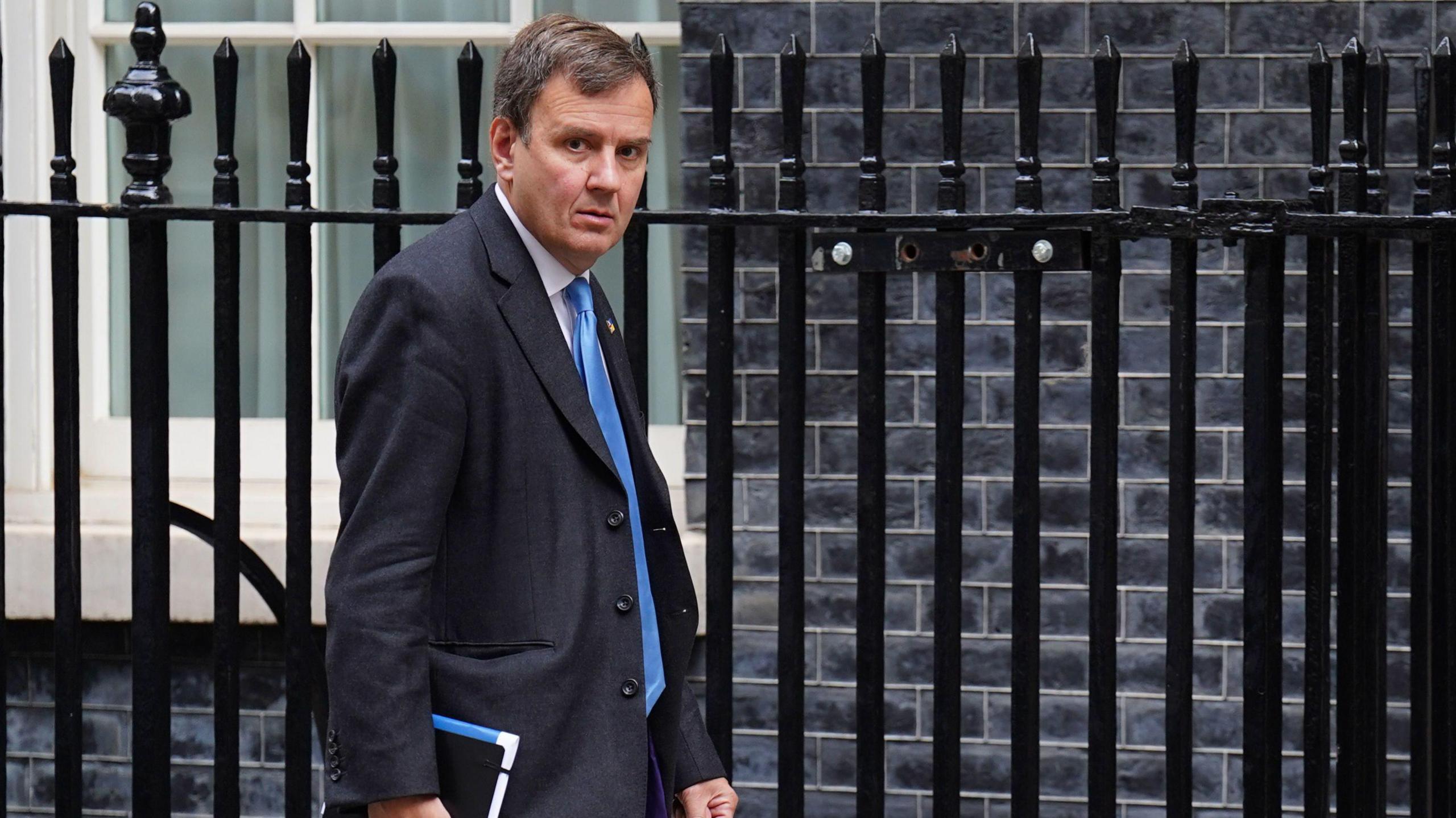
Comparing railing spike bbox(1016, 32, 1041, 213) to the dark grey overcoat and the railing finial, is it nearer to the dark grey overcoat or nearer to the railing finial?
the dark grey overcoat

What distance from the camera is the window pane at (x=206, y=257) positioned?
16.0 feet

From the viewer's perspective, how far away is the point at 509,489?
216cm

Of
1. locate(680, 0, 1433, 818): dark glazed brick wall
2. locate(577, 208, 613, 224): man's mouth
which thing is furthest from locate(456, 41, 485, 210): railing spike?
locate(680, 0, 1433, 818): dark glazed brick wall

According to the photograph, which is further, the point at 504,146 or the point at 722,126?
the point at 722,126

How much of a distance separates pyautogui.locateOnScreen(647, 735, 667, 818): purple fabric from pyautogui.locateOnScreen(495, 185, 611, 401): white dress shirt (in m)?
0.52

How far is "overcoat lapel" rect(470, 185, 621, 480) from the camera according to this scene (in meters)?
2.18

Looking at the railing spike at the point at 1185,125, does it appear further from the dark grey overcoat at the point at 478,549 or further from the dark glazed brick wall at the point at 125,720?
→ the dark glazed brick wall at the point at 125,720

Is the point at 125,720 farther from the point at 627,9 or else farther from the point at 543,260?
the point at 543,260

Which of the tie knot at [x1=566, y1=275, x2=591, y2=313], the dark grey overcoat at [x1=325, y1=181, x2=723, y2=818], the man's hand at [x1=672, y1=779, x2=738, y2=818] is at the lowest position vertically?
the man's hand at [x1=672, y1=779, x2=738, y2=818]

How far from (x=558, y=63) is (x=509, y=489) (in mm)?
532

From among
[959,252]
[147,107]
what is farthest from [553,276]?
[147,107]

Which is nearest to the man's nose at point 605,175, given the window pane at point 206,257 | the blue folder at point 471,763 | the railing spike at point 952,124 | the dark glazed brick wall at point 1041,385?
the blue folder at point 471,763

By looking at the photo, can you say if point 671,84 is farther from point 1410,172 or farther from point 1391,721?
point 1391,721

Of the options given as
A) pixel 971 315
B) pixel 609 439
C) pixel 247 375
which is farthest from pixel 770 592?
pixel 609 439
